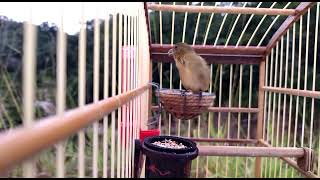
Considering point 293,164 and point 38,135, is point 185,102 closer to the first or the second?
point 293,164

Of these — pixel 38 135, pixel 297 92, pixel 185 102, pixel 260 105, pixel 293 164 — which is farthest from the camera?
pixel 260 105

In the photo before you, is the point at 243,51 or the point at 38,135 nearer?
the point at 38,135

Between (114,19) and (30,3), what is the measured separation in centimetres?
67

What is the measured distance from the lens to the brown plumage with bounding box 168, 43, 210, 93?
2.38m

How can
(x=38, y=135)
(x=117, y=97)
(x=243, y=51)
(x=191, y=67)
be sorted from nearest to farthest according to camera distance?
(x=38, y=135) → (x=117, y=97) → (x=191, y=67) → (x=243, y=51)

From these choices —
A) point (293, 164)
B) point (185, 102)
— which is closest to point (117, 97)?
point (185, 102)

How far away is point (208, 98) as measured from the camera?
2.56m

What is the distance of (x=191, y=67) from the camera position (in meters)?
2.40

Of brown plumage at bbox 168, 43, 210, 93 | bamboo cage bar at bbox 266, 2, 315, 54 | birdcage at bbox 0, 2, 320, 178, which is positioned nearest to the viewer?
birdcage at bbox 0, 2, 320, 178

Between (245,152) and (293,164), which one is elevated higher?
(245,152)

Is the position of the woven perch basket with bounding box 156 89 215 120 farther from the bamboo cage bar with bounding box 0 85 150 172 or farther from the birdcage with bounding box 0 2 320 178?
the bamboo cage bar with bounding box 0 85 150 172

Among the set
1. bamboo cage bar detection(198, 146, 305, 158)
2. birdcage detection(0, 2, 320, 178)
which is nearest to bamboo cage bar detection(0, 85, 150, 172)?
birdcage detection(0, 2, 320, 178)

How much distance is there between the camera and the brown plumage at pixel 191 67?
7.79 ft

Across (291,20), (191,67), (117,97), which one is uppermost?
(291,20)
